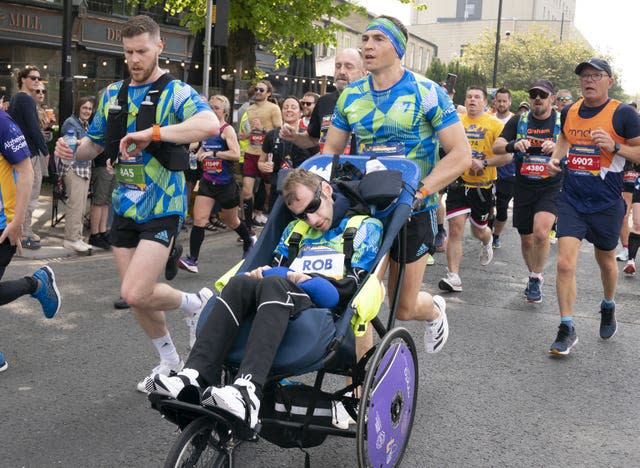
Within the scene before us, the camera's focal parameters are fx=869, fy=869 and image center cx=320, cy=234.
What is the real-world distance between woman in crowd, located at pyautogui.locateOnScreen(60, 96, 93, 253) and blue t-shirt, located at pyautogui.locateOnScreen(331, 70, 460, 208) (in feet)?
19.5

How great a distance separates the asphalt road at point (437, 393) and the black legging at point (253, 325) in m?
0.92

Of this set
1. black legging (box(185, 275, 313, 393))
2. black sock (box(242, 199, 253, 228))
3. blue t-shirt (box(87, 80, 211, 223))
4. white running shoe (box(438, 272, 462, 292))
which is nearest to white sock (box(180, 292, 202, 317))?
blue t-shirt (box(87, 80, 211, 223))

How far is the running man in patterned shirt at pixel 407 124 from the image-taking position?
4688mm

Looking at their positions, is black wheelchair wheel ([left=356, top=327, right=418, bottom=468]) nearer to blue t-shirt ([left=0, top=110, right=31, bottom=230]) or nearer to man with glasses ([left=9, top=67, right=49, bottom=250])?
blue t-shirt ([left=0, top=110, right=31, bottom=230])

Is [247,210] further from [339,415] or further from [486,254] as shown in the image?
[339,415]

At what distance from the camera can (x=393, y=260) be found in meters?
4.70

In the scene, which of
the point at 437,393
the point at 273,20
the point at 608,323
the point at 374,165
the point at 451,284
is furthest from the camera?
the point at 273,20

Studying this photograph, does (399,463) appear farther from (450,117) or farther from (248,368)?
(450,117)

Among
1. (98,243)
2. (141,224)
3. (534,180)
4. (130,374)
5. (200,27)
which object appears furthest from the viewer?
(200,27)

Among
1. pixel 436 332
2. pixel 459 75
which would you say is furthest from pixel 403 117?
pixel 459 75

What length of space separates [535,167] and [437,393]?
374 centimetres

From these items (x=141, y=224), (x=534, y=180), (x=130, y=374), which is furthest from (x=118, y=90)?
(x=534, y=180)

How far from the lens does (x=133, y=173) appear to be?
5016 millimetres

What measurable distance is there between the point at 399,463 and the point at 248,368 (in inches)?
43.5
